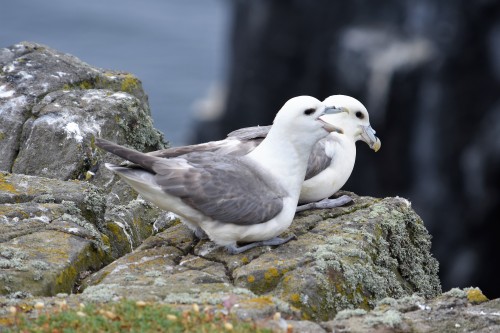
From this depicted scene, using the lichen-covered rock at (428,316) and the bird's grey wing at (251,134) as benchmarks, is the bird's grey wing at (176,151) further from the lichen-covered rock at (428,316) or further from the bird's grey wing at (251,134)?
the lichen-covered rock at (428,316)

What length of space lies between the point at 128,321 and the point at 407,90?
1965 cm

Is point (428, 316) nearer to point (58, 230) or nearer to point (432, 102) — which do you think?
point (58, 230)

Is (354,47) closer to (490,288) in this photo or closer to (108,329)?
(490,288)

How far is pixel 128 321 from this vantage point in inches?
208

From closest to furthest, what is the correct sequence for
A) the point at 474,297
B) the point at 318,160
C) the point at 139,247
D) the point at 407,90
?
the point at 474,297
the point at 139,247
the point at 318,160
the point at 407,90

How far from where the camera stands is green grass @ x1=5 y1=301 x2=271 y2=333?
519 cm

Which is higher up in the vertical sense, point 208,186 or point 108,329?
point 208,186

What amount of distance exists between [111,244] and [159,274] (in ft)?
3.85

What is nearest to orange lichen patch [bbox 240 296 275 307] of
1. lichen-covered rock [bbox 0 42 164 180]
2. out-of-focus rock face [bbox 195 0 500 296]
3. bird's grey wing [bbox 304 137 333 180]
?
bird's grey wing [bbox 304 137 333 180]

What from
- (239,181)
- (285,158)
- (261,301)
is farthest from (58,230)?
(261,301)

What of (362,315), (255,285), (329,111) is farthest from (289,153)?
(362,315)

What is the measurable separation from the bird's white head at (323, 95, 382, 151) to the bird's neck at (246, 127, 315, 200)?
4.03 feet

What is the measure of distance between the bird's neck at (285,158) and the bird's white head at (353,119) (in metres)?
1.23

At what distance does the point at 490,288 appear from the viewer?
884 inches
